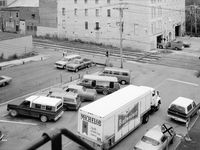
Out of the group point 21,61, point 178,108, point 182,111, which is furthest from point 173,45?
point 182,111

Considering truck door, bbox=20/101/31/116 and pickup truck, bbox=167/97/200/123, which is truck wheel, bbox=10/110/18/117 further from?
pickup truck, bbox=167/97/200/123

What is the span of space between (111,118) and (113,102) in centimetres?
200

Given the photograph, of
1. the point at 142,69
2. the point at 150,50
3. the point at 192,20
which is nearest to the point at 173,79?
the point at 142,69

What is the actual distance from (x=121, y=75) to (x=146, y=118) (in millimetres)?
12266

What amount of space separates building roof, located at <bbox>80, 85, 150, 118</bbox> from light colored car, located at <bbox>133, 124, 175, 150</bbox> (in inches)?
99.8

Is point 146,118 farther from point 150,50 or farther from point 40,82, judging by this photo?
point 150,50

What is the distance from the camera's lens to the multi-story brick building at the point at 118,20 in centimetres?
5738

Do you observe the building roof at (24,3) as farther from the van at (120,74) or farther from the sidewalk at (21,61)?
the van at (120,74)

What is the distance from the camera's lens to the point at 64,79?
118ft

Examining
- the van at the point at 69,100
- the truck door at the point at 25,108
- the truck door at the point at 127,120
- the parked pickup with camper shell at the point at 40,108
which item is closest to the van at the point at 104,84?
the van at the point at 69,100

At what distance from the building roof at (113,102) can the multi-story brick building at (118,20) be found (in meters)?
32.5

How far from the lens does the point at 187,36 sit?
76.6m

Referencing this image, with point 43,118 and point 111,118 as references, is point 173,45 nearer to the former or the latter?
point 43,118

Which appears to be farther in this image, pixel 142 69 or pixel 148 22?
pixel 148 22
